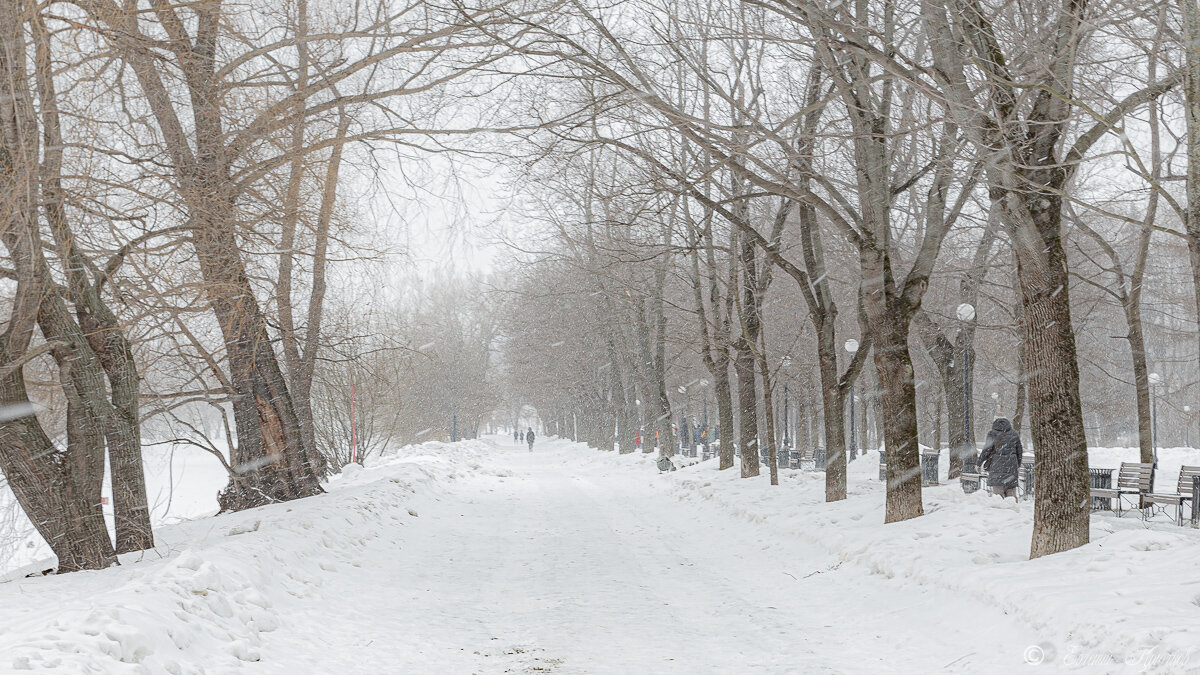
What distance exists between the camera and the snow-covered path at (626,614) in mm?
5973

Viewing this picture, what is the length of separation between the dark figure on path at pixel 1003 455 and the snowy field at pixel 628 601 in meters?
2.60

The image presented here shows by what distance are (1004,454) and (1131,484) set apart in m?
3.18

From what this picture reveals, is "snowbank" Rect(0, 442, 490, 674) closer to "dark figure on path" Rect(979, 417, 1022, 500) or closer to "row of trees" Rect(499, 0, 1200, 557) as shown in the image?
"row of trees" Rect(499, 0, 1200, 557)

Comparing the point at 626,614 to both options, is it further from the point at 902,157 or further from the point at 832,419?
the point at 902,157

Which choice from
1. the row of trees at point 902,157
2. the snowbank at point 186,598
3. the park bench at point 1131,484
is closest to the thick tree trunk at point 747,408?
the row of trees at point 902,157

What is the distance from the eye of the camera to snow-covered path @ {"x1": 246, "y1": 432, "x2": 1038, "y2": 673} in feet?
19.6

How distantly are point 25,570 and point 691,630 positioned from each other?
26.5 ft

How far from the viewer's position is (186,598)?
611 cm

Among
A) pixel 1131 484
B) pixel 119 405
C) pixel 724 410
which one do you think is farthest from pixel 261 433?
pixel 1131 484

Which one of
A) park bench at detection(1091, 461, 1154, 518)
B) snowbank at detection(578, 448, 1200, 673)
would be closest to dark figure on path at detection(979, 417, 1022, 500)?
park bench at detection(1091, 461, 1154, 518)

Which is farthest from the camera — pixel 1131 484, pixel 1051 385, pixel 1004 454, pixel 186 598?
pixel 1131 484

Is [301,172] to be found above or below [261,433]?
above

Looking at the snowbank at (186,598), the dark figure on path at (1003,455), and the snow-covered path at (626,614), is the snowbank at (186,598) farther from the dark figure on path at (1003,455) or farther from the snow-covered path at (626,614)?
the dark figure on path at (1003,455)

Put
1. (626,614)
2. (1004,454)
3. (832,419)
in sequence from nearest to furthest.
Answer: (626,614) < (1004,454) < (832,419)
